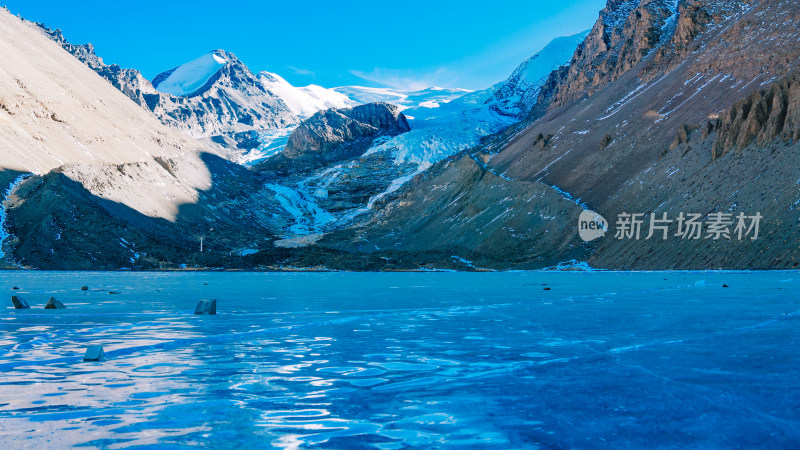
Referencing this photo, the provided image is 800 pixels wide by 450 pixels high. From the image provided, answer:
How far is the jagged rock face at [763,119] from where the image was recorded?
70.0 m

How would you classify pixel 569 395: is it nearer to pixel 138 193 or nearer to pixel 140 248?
pixel 140 248

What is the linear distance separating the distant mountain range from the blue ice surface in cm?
5252

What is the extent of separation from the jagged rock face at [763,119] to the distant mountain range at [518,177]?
0.19 metres

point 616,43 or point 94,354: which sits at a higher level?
point 616,43

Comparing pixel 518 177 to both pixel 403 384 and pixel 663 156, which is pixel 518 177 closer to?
pixel 663 156

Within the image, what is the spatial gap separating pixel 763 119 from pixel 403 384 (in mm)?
78081

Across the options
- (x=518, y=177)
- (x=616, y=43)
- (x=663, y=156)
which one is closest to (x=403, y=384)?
(x=663, y=156)

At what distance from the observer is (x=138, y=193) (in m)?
110

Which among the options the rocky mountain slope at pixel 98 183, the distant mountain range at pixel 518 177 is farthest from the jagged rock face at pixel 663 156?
the rocky mountain slope at pixel 98 183

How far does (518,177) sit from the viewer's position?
114562 millimetres

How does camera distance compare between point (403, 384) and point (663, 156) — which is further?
point (663, 156)

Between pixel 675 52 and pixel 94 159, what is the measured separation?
341 ft

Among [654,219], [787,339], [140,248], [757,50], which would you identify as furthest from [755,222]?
[140,248]

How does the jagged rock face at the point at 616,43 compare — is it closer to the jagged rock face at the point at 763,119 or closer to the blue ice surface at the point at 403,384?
the jagged rock face at the point at 763,119
